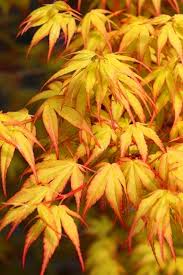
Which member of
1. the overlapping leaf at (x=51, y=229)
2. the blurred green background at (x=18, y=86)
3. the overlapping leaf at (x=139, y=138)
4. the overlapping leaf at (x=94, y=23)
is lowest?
the blurred green background at (x=18, y=86)

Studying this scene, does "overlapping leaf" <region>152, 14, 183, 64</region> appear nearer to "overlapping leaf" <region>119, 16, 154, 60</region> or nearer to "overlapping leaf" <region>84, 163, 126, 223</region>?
"overlapping leaf" <region>119, 16, 154, 60</region>

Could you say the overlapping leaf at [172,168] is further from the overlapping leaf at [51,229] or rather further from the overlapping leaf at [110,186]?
the overlapping leaf at [51,229]

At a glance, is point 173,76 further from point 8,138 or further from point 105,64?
point 8,138

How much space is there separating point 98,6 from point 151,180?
84 cm

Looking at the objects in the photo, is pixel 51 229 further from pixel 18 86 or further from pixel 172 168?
pixel 18 86

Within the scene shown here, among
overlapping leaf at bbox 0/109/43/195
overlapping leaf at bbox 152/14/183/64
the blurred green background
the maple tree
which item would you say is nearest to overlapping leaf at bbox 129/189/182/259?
the maple tree

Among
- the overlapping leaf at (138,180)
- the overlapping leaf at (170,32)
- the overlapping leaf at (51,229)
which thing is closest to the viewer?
the overlapping leaf at (51,229)

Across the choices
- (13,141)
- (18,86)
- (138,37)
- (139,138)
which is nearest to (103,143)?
(139,138)

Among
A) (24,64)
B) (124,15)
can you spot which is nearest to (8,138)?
(124,15)

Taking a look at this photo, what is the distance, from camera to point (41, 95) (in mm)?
1396

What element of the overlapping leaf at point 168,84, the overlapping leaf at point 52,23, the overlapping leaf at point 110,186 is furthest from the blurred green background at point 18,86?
the overlapping leaf at point 110,186

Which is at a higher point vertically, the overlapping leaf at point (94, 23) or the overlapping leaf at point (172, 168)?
the overlapping leaf at point (94, 23)

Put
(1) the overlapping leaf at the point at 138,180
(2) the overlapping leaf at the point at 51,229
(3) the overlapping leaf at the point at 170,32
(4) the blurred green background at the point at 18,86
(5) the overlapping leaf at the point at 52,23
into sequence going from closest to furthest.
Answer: (2) the overlapping leaf at the point at 51,229, (1) the overlapping leaf at the point at 138,180, (3) the overlapping leaf at the point at 170,32, (5) the overlapping leaf at the point at 52,23, (4) the blurred green background at the point at 18,86

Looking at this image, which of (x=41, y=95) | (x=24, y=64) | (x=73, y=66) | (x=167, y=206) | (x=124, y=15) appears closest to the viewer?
(x=167, y=206)
